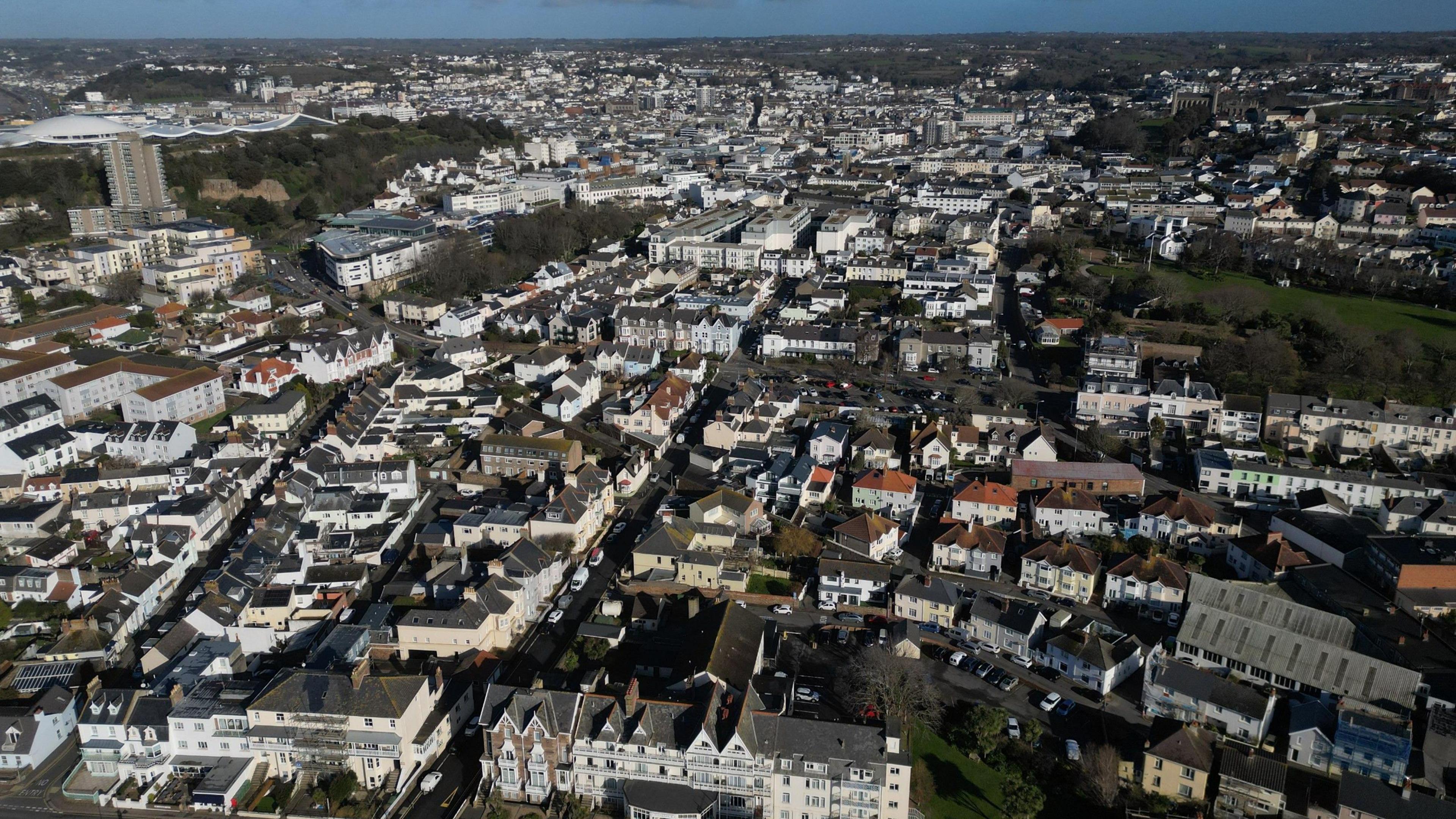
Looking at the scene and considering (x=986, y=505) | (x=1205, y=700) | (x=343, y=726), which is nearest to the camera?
(x=343, y=726)

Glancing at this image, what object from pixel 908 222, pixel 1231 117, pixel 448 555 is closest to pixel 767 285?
pixel 908 222

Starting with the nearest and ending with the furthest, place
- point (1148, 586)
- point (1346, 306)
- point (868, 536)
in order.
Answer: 1. point (1148, 586)
2. point (868, 536)
3. point (1346, 306)

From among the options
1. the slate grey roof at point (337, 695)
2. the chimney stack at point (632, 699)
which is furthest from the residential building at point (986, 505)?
the slate grey roof at point (337, 695)

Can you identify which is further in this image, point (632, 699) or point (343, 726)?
point (343, 726)

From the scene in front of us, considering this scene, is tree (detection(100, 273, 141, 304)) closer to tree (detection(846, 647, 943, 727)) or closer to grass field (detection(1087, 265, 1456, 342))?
tree (detection(846, 647, 943, 727))

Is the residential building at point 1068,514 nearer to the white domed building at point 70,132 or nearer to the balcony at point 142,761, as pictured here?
the balcony at point 142,761

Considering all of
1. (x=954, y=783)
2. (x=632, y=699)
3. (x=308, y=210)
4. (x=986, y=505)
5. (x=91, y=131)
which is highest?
(x=91, y=131)

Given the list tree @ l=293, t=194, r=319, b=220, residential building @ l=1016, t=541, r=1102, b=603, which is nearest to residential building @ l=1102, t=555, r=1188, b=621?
residential building @ l=1016, t=541, r=1102, b=603

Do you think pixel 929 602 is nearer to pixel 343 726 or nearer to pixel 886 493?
pixel 886 493

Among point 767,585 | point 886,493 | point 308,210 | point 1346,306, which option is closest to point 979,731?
point 767,585
